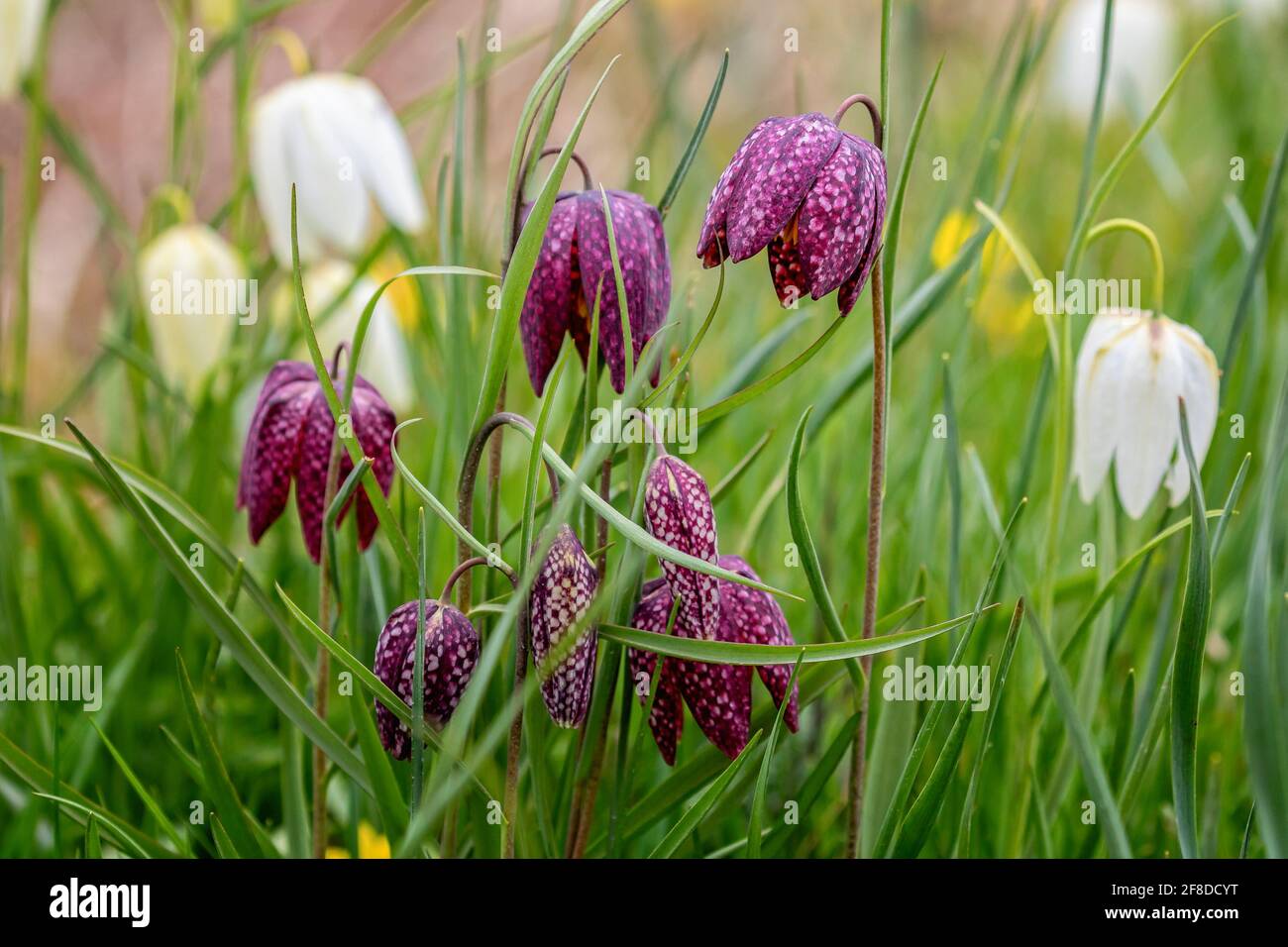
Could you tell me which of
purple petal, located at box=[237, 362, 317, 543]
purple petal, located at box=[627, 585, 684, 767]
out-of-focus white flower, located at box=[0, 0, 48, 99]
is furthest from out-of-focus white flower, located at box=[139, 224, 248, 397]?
purple petal, located at box=[627, 585, 684, 767]

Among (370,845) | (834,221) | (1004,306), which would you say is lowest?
(370,845)

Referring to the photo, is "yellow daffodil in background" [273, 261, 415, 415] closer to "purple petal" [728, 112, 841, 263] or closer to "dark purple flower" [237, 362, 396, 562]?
"dark purple flower" [237, 362, 396, 562]

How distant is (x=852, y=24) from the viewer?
3.53 metres

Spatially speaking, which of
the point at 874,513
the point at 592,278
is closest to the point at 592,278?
the point at 592,278

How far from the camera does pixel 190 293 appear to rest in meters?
1.32

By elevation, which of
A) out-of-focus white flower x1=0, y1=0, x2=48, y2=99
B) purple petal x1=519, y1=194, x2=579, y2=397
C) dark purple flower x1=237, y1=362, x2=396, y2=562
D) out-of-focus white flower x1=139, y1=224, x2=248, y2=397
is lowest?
dark purple flower x1=237, y1=362, x2=396, y2=562

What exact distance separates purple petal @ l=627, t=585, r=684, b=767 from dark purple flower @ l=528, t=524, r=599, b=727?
0.16 feet

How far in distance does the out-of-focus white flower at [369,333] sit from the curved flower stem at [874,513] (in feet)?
2.72

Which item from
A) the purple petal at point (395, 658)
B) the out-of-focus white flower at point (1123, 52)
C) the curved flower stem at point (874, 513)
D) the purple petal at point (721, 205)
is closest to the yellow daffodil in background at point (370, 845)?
the purple petal at point (395, 658)

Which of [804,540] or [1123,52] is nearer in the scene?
[804,540]

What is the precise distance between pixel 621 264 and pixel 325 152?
0.78 meters

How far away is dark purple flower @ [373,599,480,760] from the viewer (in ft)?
2.05

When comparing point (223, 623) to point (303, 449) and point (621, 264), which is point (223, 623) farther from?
point (621, 264)
